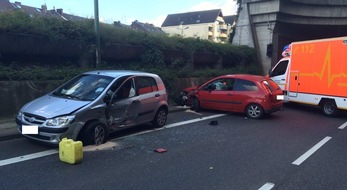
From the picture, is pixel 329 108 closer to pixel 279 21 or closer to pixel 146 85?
pixel 146 85

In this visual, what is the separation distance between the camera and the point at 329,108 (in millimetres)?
12820

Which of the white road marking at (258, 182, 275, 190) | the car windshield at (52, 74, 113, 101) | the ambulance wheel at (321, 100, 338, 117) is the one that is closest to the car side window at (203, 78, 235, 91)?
the ambulance wheel at (321, 100, 338, 117)

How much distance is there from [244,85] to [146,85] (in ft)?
15.1

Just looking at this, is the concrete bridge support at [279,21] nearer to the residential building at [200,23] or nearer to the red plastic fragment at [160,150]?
the red plastic fragment at [160,150]

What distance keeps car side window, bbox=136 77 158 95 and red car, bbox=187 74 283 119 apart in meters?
3.94

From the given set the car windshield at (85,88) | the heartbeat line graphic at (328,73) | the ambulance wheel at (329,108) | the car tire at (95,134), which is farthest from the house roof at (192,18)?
the car tire at (95,134)

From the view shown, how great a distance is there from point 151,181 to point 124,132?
11.8 ft

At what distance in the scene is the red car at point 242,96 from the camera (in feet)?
38.1

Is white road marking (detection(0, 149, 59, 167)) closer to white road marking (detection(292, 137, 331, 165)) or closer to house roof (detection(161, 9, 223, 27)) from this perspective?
white road marking (detection(292, 137, 331, 165))

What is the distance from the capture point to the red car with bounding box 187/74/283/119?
1160cm

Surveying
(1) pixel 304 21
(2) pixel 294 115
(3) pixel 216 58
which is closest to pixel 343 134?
(2) pixel 294 115

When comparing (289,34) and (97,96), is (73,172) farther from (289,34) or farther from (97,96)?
(289,34)

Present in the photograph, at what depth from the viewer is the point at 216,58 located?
20781mm

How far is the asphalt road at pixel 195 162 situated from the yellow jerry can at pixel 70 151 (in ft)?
0.34
